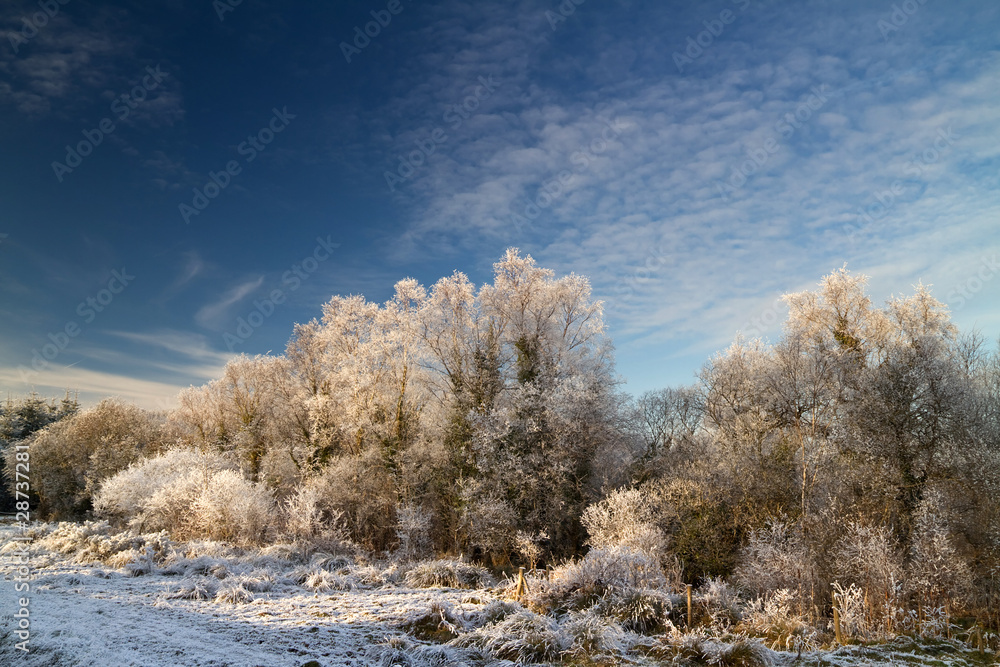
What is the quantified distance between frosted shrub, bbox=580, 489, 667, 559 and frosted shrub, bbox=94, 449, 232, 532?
1603 centimetres

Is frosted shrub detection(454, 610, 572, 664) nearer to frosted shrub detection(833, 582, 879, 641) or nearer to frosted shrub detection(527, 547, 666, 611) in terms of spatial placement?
frosted shrub detection(527, 547, 666, 611)

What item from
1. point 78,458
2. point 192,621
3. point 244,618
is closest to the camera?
point 192,621

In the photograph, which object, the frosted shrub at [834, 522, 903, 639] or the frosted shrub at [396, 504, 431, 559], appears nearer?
the frosted shrub at [834, 522, 903, 639]

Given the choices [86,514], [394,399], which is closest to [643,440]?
[394,399]

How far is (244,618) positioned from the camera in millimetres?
10203

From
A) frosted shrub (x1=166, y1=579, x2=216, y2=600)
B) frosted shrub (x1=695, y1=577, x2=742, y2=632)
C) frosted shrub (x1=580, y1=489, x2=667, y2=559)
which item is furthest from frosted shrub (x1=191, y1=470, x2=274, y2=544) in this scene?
frosted shrub (x1=695, y1=577, x2=742, y2=632)

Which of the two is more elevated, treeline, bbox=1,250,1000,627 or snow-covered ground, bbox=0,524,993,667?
treeline, bbox=1,250,1000,627

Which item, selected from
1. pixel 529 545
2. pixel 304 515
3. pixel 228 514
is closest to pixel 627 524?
pixel 529 545

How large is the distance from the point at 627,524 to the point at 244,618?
420 inches

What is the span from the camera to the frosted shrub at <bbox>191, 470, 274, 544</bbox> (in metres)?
19.6

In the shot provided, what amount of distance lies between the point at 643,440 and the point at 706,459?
5455 millimetres

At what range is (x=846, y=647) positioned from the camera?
9086 mm

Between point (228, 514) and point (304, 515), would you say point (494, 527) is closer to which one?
point (304, 515)

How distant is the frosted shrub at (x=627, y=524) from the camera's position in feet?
47.5
